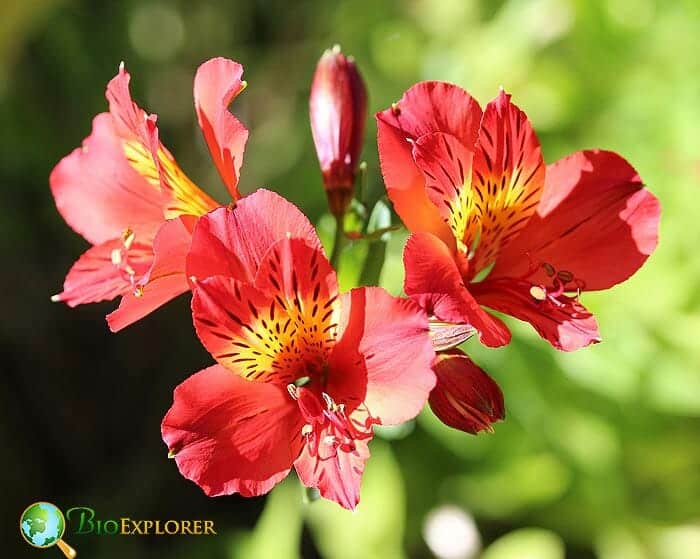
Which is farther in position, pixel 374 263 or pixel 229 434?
pixel 374 263

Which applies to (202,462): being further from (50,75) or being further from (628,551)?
(50,75)

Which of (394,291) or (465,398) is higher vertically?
(465,398)

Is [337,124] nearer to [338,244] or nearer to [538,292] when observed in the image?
[338,244]

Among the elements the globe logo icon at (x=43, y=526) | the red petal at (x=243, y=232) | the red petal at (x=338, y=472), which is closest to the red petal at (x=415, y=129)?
the red petal at (x=243, y=232)

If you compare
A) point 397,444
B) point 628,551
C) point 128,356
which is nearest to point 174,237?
point 397,444

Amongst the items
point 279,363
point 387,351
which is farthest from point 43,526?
point 387,351

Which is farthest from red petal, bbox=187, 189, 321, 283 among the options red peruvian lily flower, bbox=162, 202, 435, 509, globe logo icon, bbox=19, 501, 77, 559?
globe logo icon, bbox=19, 501, 77, 559

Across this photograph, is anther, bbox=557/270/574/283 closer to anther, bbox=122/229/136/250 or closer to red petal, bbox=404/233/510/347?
red petal, bbox=404/233/510/347

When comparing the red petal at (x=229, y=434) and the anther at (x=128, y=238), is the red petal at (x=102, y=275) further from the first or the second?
the red petal at (x=229, y=434)
